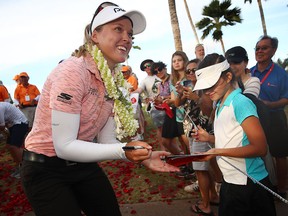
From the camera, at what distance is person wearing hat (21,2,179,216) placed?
1763 mm

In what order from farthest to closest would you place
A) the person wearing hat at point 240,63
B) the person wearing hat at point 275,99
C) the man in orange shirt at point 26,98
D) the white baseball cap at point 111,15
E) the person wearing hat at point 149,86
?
1. the man in orange shirt at point 26,98
2. the person wearing hat at point 149,86
3. the person wearing hat at point 275,99
4. the person wearing hat at point 240,63
5. the white baseball cap at point 111,15

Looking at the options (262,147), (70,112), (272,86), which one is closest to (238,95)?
(262,147)

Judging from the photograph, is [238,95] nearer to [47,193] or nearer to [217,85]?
[217,85]

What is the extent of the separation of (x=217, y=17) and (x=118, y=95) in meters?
26.9

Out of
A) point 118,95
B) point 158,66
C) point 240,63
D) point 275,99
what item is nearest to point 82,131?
point 118,95

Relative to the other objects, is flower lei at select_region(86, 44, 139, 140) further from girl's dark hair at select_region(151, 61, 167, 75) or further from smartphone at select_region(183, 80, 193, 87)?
girl's dark hair at select_region(151, 61, 167, 75)

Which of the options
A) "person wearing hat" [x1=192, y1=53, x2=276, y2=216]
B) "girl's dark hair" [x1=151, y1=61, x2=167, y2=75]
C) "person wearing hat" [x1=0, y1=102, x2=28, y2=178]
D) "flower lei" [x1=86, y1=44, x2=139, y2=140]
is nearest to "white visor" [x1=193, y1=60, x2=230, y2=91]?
"person wearing hat" [x1=192, y1=53, x2=276, y2=216]

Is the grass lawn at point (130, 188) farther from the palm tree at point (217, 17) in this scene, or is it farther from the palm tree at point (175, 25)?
the palm tree at point (217, 17)

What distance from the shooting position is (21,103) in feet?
31.4

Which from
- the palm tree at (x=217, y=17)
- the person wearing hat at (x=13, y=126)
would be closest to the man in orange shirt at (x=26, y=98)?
the person wearing hat at (x=13, y=126)

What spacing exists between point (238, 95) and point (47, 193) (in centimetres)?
175

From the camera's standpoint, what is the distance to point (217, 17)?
2650 cm

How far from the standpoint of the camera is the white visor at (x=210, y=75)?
95.0 inches

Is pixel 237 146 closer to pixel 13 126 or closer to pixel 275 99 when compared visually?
pixel 275 99
